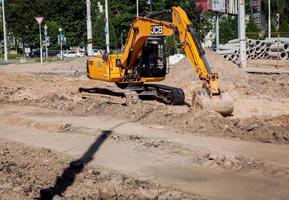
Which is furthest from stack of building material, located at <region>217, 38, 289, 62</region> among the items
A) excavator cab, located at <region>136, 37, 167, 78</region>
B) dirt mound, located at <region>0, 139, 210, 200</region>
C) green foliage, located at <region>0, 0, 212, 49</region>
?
dirt mound, located at <region>0, 139, 210, 200</region>

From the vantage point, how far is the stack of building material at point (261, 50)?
40.4m

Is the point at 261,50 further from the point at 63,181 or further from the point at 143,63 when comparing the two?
the point at 63,181

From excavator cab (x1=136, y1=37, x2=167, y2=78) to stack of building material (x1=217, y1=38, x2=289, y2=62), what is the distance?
21.1 m

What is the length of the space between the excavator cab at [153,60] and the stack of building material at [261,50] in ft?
69.3

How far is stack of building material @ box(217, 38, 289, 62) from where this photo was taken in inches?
1592

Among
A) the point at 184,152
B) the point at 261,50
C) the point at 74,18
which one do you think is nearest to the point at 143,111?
the point at 184,152

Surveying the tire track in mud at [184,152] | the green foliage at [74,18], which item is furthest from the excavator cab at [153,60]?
the green foliage at [74,18]

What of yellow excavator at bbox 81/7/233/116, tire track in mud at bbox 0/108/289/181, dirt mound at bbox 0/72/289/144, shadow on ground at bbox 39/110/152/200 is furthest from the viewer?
yellow excavator at bbox 81/7/233/116

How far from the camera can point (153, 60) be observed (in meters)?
18.6

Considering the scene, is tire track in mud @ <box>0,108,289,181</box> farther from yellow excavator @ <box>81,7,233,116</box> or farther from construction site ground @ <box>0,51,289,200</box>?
yellow excavator @ <box>81,7,233,116</box>

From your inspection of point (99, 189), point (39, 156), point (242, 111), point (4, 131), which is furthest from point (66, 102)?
point (99, 189)

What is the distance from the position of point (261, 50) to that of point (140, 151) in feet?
114

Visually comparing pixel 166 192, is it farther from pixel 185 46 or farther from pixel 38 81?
pixel 38 81

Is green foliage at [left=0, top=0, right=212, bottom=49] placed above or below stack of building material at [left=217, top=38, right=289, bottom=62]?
above
